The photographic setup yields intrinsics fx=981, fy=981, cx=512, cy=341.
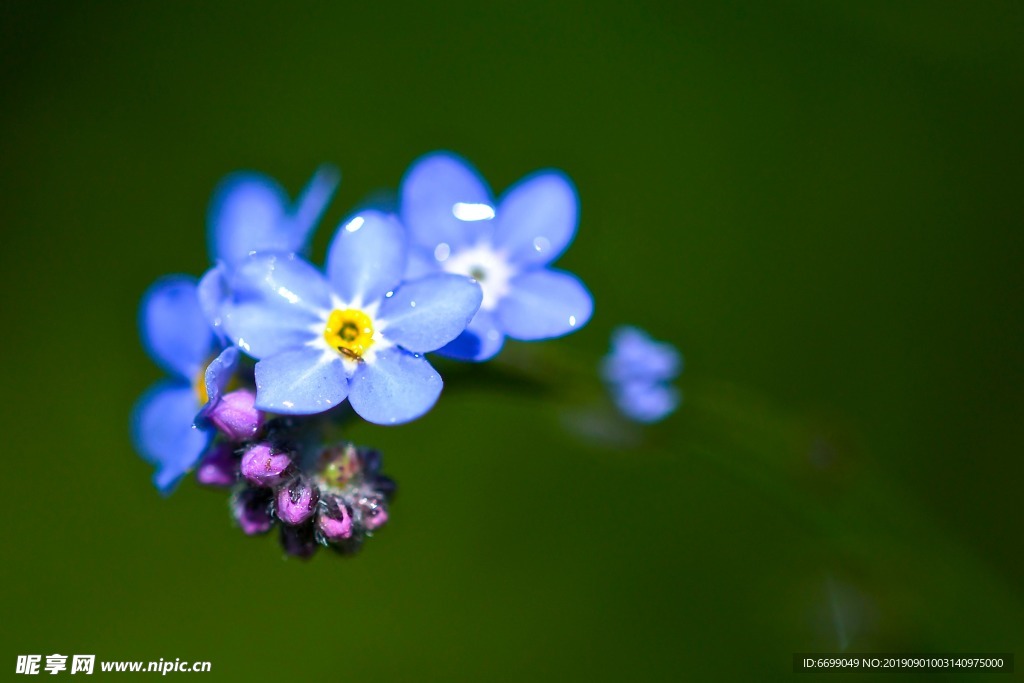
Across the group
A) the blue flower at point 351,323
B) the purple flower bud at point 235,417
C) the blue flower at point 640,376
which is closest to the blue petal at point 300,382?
the blue flower at point 351,323

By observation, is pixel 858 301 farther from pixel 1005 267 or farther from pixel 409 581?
pixel 409 581

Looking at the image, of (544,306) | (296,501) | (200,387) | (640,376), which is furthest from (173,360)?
(640,376)

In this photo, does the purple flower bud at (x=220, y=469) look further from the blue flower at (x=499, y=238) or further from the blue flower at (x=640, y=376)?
the blue flower at (x=640, y=376)

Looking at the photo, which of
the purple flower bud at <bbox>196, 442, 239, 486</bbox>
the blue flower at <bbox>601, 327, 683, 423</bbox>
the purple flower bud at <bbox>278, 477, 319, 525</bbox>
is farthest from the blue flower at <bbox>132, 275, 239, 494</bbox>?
the blue flower at <bbox>601, 327, 683, 423</bbox>

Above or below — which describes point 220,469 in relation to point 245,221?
below

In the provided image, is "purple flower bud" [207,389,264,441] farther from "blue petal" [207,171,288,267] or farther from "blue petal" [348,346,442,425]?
"blue petal" [207,171,288,267]

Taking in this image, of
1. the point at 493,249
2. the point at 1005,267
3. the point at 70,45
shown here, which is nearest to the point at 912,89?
the point at 1005,267

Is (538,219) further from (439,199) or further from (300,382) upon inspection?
(300,382)
